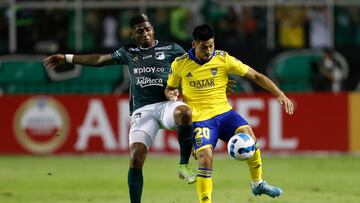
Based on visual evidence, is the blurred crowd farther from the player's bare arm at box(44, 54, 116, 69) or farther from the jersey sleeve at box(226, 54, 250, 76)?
the jersey sleeve at box(226, 54, 250, 76)

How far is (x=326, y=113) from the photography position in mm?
21828

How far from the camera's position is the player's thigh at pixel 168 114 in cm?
1198

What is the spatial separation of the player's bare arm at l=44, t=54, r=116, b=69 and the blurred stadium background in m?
6.10

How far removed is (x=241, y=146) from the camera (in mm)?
11867

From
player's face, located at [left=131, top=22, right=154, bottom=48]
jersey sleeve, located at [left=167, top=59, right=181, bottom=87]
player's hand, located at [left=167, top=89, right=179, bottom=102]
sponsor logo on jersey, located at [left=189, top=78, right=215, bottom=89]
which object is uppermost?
player's face, located at [left=131, top=22, right=154, bottom=48]

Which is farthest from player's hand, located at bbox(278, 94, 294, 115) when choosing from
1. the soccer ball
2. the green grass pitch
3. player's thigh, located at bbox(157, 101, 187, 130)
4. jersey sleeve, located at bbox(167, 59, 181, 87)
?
the green grass pitch

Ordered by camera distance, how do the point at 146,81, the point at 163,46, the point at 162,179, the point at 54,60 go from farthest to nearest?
1. the point at 162,179
2. the point at 163,46
3. the point at 54,60
4. the point at 146,81

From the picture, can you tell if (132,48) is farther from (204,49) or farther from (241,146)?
(241,146)

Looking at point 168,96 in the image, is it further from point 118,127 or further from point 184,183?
point 118,127

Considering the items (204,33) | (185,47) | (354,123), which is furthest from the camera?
(185,47)

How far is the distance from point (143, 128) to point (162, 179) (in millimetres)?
5353

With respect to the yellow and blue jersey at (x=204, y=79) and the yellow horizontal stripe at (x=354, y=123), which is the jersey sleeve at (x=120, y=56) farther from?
the yellow horizontal stripe at (x=354, y=123)

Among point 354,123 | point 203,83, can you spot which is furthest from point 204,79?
point 354,123

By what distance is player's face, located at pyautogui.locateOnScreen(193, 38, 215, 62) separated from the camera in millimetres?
11906
